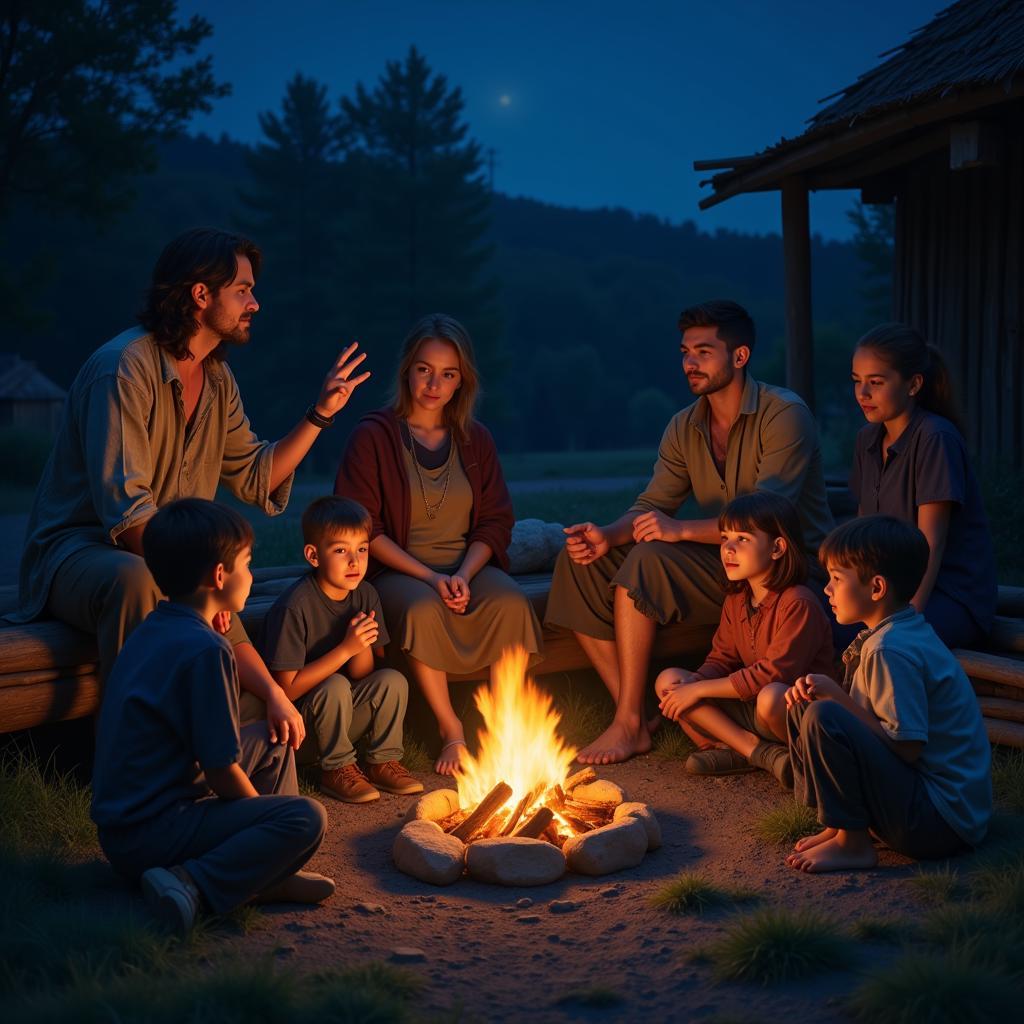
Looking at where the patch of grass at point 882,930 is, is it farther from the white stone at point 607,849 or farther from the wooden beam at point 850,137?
the wooden beam at point 850,137

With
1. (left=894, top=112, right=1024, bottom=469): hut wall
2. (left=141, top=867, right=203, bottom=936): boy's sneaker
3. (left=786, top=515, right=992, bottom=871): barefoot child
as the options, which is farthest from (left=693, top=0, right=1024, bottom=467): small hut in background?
(left=141, top=867, right=203, bottom=936): boy's sneaker

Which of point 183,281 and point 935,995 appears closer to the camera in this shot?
point 935,995

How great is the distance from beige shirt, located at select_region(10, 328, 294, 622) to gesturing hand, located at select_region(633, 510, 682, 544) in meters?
1.75

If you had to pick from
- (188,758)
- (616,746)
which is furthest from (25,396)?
(188,758)

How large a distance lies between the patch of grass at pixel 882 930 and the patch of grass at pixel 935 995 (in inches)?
15.9

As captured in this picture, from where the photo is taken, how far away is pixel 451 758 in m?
4.92

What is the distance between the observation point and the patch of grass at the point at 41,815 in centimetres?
397

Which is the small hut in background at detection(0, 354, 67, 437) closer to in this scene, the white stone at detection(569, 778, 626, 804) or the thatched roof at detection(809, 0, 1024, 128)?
the thatched roof at detection(809, 0, 1024, 128)

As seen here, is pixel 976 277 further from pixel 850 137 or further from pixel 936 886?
pixel 936 886

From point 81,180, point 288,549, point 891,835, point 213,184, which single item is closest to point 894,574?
point 891,835

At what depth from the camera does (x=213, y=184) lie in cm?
5972

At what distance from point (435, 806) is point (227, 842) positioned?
1124 millimetres

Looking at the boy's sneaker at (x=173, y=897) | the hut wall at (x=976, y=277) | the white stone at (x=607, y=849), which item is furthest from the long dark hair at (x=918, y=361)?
the hut wall at (x=976, y=277)

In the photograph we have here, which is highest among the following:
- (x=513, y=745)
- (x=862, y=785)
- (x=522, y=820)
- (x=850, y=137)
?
(x=850, y=137)
